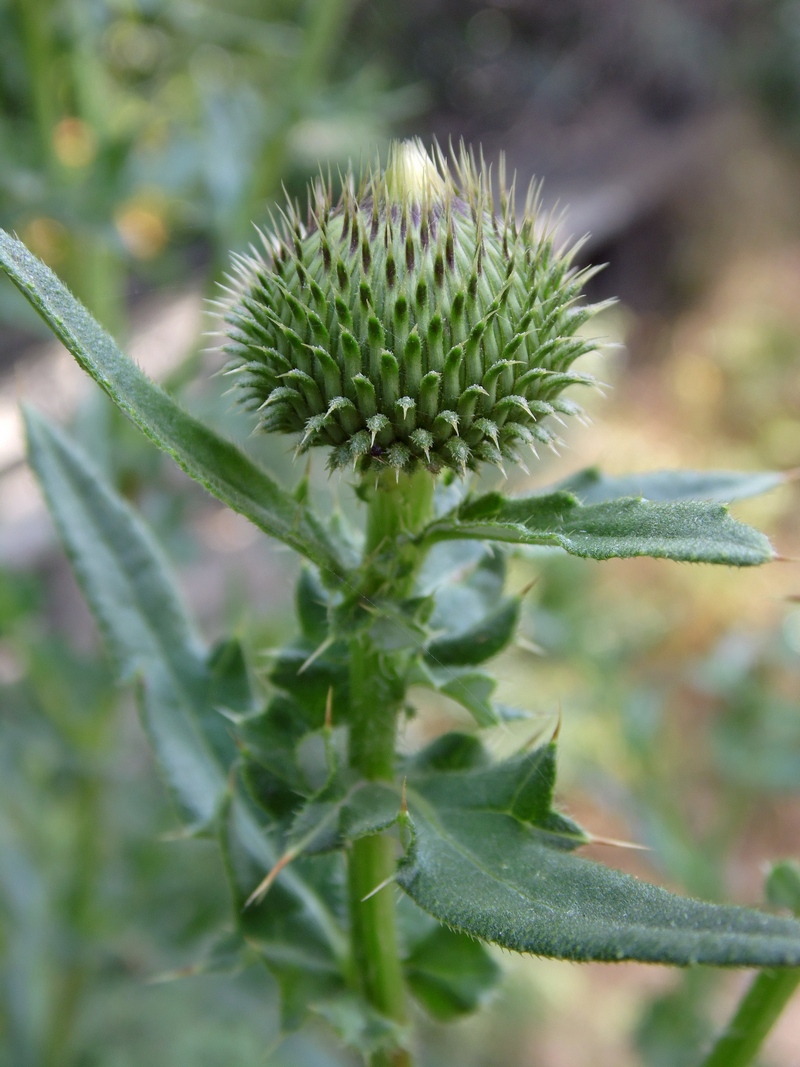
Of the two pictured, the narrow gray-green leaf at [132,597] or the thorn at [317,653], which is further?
the narrow gray-green leaf at [132,597]

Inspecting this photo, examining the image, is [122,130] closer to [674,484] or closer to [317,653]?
[674,484]

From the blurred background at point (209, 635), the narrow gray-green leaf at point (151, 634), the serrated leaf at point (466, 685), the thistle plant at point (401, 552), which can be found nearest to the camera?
the thistle plant at point (401, 552)

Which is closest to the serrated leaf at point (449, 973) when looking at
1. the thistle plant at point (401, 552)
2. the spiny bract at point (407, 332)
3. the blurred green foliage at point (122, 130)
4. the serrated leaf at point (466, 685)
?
the thistle plant at point (401, 552)

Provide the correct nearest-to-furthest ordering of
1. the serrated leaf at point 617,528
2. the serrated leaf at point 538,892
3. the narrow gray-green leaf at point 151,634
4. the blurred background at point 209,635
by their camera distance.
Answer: the serrated leaf at point 538,892, the serrated leaf at point 617,528, the narrow gray-green leaf at point 151,634, the blurred background at point 209,635

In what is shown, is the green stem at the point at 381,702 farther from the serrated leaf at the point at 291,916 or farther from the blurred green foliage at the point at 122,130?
the blurred green foliage at the point at 122,130

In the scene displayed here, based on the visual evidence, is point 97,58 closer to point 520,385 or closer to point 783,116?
point 520,385

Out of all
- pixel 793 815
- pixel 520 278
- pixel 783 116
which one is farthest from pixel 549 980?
pixel 783 116

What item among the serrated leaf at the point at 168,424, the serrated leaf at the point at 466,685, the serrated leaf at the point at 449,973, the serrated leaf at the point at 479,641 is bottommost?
the serrated leaf at the point at 449,973
